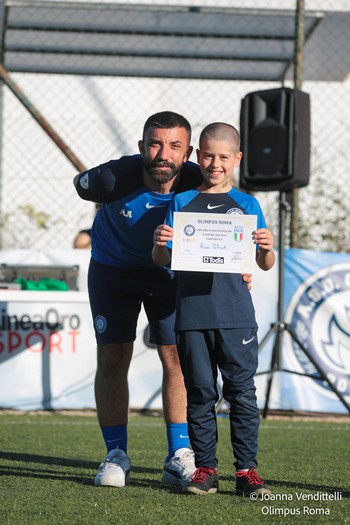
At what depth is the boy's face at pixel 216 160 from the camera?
12.7ft

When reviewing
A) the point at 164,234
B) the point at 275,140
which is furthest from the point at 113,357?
the point at 275,140

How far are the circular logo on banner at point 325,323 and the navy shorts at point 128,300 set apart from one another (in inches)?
131

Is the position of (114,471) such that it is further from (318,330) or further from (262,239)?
(318,330)

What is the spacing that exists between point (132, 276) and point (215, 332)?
2.05ft

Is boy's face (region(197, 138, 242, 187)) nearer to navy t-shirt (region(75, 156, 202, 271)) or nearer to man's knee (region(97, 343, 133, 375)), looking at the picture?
navy t-shirt (region(75, 156, 202, 271))

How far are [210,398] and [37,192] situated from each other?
7020 millimetres

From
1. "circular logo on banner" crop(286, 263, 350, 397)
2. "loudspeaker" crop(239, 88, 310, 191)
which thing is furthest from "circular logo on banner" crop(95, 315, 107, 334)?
"circular logo on banner" crop(286, 263, 350, 397)

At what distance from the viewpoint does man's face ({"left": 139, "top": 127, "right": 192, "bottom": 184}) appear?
411 centimetres

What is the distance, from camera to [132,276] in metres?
4.34

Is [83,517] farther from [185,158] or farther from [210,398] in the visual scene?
[185,158]

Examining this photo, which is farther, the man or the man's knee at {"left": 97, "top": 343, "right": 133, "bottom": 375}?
the man's knee at {"left": 97, "top": 343, "right": 133, "bottom": 375}

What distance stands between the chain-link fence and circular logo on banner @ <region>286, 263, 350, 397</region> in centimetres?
112

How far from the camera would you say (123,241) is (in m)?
4.32

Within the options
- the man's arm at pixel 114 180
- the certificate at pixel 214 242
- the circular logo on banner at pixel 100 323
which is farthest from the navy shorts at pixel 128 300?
the certificate at pixel 214 242
